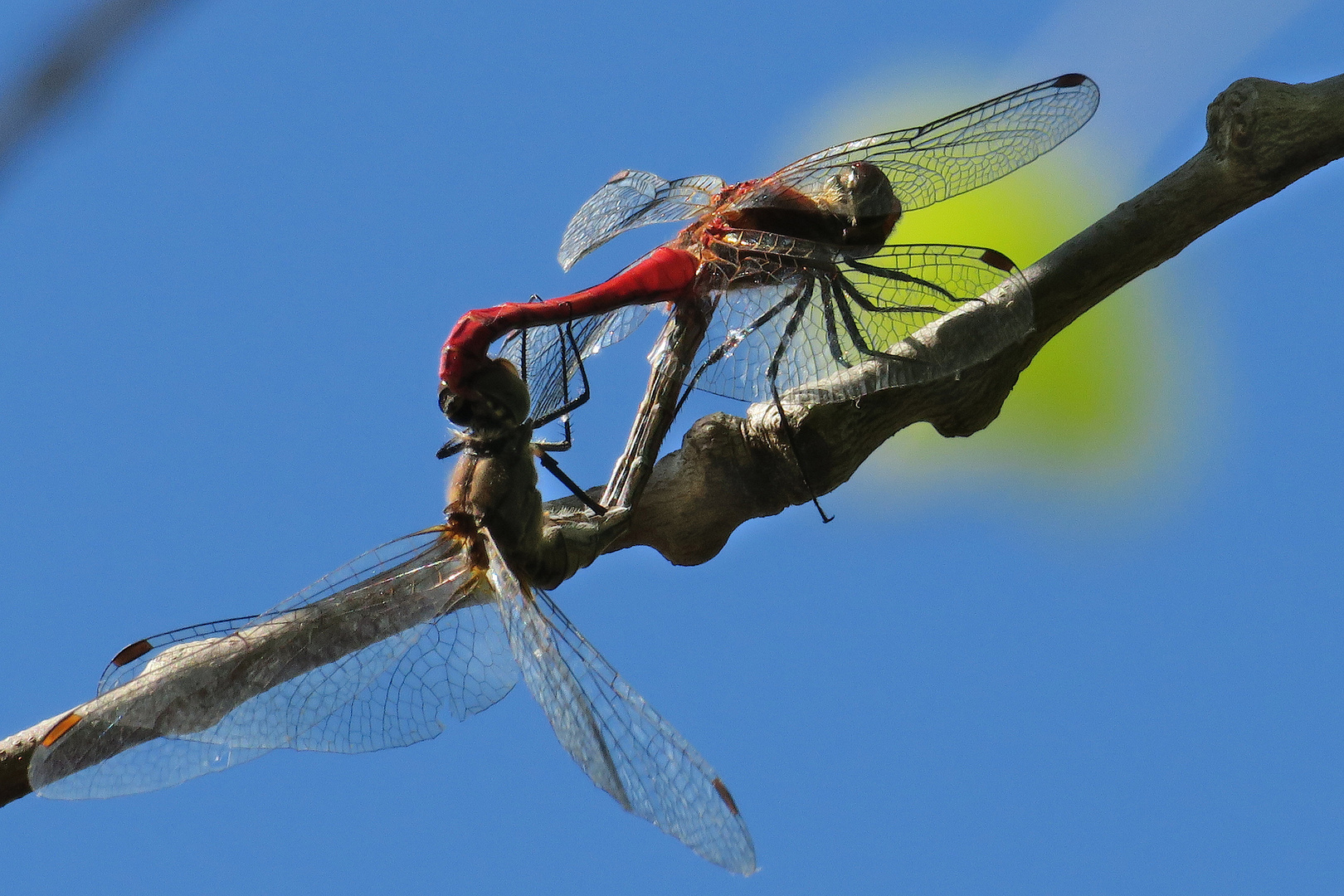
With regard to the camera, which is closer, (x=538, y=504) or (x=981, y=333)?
(x=538, y=504)


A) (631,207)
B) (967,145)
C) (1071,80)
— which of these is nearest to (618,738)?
(631,207)

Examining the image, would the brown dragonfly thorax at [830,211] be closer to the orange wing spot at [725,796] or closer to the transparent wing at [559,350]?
the transparent wing at [559,350]

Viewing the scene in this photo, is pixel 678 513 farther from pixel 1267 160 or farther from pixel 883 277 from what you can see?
pixel 1267 160

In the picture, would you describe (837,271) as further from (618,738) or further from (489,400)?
(618,738)

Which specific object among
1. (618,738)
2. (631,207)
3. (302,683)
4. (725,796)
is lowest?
(725,796)

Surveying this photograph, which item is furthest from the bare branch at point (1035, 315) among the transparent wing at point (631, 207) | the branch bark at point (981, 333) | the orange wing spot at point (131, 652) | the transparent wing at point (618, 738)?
the orange wing spot at point (131, 652)

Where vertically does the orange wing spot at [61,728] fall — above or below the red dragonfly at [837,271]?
below
